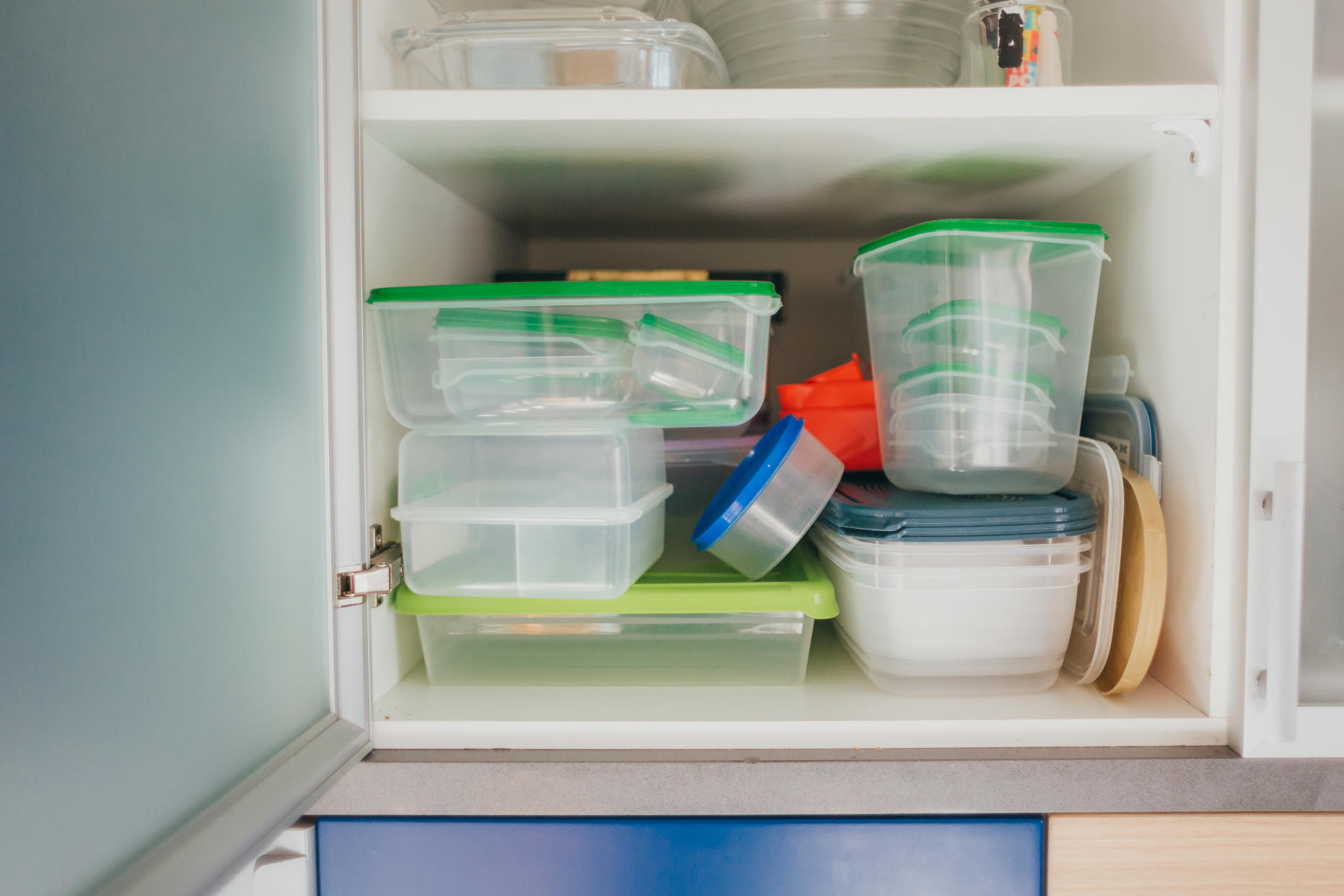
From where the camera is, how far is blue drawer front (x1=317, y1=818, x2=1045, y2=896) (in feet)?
1.72

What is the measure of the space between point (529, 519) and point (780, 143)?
37 cm

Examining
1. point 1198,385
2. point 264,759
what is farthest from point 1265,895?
point 264,759

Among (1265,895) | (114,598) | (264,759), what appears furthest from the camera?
(1265,895)

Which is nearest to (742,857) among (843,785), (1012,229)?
(843,785)

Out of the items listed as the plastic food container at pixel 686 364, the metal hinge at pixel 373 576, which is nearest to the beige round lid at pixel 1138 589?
the plastic food container at pixel 686 364

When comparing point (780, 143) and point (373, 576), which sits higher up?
point (780, 143)

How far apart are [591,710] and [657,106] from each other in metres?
0.47

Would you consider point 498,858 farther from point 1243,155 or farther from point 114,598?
point 1243,155

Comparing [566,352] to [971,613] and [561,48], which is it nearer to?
[561,48]

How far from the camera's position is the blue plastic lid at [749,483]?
60 centimetres

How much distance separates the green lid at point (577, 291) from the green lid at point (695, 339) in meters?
0.02

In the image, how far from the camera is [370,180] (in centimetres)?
56

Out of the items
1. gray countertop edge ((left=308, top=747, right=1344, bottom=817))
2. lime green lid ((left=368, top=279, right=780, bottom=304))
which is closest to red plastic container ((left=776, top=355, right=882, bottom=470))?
lime green lid ((left=368, top=279, right=780, bottom=304))

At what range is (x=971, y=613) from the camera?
58cm
